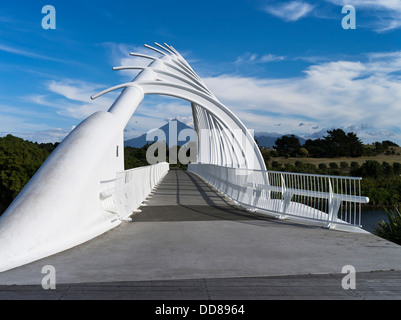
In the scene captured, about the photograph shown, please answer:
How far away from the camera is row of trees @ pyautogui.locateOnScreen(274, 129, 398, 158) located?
89662 millimetres

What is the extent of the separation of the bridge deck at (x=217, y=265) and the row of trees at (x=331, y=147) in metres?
85.9

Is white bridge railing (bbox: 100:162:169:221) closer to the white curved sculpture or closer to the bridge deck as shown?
the white curved sculpture

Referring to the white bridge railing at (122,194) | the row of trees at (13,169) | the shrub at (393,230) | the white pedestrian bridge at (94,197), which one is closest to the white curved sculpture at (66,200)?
the white pedestrian bridge at (94,197)

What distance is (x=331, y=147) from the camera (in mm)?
89750

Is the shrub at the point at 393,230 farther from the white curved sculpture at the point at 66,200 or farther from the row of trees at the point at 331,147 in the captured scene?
the row of trees at the point at 331,147

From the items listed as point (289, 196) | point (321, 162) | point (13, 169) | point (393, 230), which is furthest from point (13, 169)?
point (321, 162)

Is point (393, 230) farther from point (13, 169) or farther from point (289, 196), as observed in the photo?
point (13, 169)

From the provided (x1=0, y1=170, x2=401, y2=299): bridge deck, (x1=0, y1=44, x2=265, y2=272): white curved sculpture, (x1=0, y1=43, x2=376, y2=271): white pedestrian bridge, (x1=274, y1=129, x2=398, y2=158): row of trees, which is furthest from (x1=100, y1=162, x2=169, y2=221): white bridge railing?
(x1=274, y1=129, x2=398, y2=158): row of trees

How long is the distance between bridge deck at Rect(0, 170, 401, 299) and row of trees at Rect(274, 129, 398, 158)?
85866mm

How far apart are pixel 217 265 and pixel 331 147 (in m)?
89.5

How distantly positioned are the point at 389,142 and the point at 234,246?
112m

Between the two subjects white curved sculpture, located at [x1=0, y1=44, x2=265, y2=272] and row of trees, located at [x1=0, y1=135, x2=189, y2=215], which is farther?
row of trees, located at [x1=0, y1=135, x2=189, y2=215]

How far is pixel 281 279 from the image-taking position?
16.3ft
